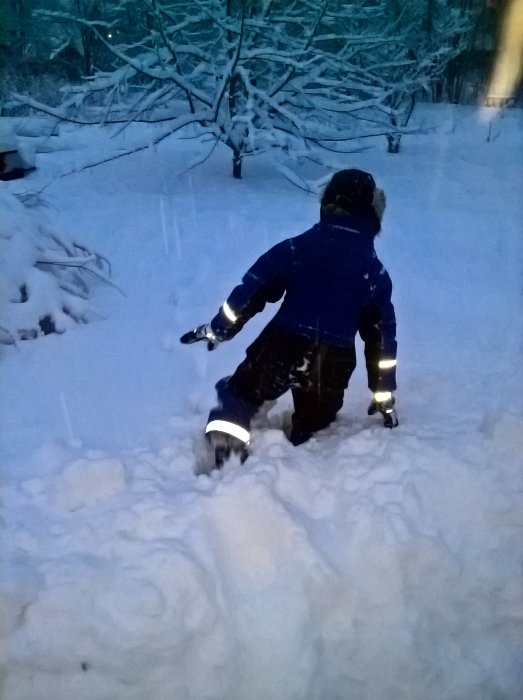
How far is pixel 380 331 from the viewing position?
2939 mm

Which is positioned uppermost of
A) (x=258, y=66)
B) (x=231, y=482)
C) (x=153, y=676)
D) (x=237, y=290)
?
(x=258, y=66)

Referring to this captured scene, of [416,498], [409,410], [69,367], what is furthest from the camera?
[69,367]

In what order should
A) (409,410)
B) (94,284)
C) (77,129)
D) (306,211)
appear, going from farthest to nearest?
(77,129) < (306,211) < (94,284) < (409,410)

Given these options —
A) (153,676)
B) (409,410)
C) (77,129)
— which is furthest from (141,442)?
(77,129)

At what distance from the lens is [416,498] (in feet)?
8.45

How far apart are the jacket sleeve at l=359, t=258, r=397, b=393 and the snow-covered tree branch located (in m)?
6.59

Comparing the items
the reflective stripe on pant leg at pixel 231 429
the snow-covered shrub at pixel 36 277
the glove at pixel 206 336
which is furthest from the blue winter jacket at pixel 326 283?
the snow-covered shrub at pixel 36 277

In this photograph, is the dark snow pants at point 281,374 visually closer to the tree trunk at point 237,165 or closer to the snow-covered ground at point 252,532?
the snow-covered ground at point 252,532

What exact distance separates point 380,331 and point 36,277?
289 cm

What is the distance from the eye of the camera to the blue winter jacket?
2.73m

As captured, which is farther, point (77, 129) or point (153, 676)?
point (77, 129)

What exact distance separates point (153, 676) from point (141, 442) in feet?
4.58

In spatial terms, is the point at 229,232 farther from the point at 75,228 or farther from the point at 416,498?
the point at 416,498

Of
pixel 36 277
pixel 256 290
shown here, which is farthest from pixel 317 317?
pixel 36 277
